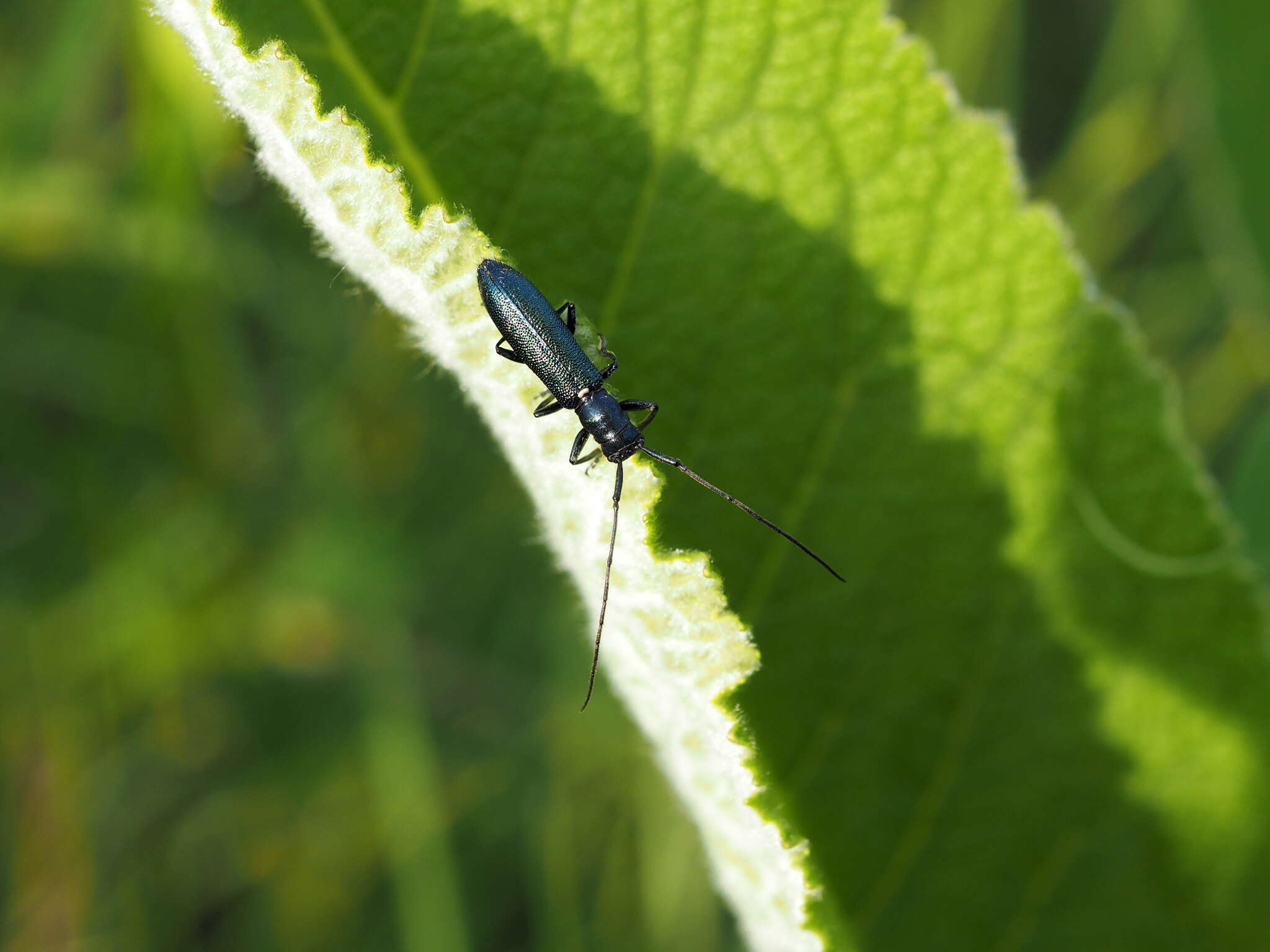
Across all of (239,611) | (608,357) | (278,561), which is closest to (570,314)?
(608,357)

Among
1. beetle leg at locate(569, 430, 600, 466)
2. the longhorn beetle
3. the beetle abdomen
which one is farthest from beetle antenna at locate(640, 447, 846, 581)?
the beetle abdomen

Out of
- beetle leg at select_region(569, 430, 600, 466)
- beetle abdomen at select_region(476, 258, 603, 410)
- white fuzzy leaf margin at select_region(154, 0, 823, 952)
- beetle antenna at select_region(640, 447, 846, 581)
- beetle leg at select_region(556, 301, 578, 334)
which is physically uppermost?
beetle abdomen at select_region(476, 258, 603, 410)

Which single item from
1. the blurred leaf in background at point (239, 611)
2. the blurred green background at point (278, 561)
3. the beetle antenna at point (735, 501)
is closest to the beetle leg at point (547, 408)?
the beetle antenna at point (735, 501)

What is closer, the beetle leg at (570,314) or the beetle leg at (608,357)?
the beetle leg at (608,357)

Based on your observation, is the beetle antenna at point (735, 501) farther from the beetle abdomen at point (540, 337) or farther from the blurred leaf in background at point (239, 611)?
the blurred leaf in background at point (239, 611)

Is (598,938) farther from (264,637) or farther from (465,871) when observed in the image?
(264,637)

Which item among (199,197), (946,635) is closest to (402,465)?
(199,197)

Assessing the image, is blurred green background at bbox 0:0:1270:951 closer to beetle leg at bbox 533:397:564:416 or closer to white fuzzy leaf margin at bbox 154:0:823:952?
beetle leg at bbox 533:397:564:416
